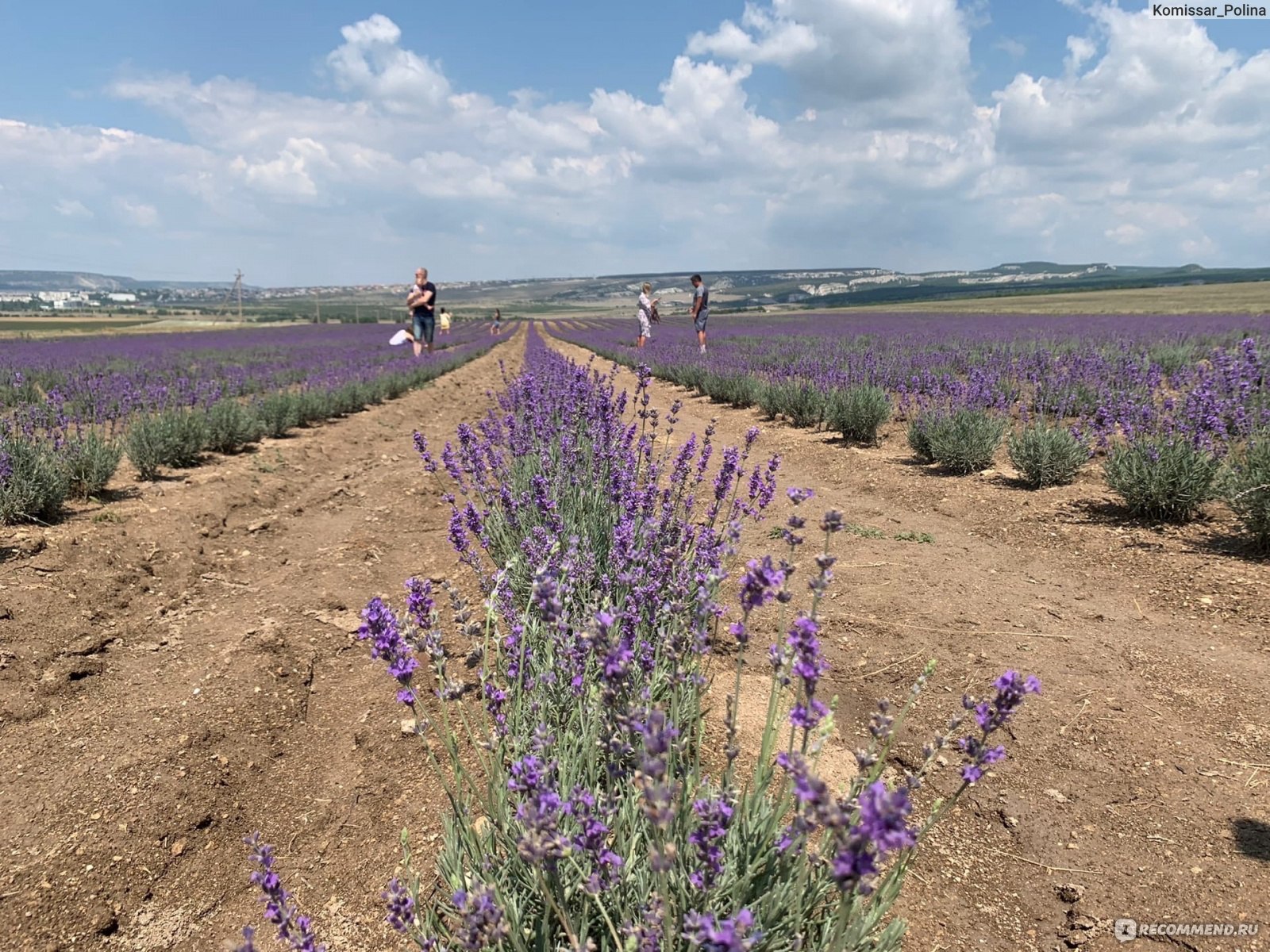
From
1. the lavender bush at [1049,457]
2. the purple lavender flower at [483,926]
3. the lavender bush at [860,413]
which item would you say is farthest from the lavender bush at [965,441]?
the purple lavender flower at [483,926]

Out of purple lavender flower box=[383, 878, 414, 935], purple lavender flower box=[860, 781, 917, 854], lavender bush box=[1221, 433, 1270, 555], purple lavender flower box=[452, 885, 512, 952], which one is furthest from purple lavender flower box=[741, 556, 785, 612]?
lavender bush box=[1221, 433, 1270, 555]

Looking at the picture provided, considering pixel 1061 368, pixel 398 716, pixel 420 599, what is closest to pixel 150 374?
pixel 398 716

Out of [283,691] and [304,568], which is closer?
[283,691]

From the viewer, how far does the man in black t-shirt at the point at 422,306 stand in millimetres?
12531

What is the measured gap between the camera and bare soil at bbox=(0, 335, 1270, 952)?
1.81 m

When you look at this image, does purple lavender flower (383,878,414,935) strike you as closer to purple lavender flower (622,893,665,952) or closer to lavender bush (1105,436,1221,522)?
purple lavender flower (622,893,665,952)

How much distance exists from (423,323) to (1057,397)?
1199cm

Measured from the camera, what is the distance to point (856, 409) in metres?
7.62

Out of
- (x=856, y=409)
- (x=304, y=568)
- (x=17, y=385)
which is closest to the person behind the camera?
(x=304, y=568)

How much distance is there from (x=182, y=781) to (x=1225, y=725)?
3.65 m

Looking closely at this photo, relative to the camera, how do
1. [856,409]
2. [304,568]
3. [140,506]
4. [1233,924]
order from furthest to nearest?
[856,409], [140,506], [304,568], [1233,924]

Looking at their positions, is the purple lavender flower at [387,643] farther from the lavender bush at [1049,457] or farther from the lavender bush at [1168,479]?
the lavender bush at [1049,457]

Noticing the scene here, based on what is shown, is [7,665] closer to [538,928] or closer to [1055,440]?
[538,928]

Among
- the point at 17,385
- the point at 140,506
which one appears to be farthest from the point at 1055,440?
the point at 17,385
